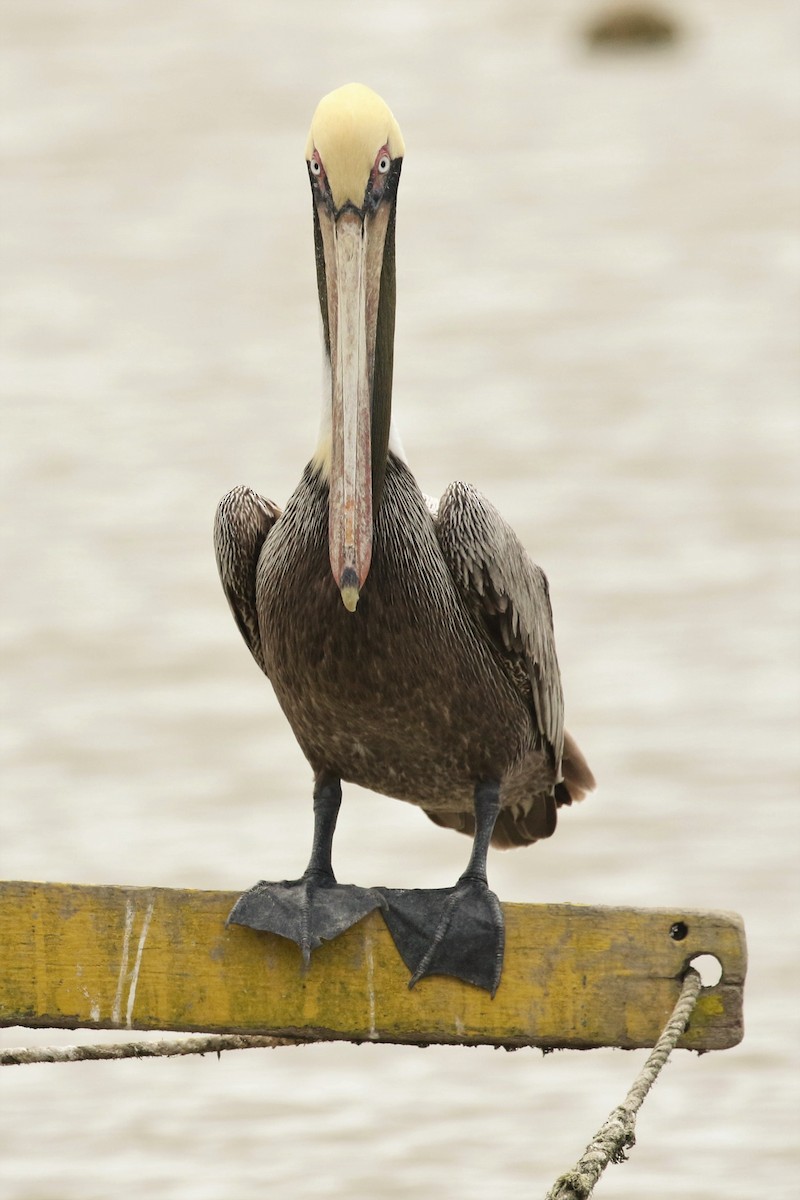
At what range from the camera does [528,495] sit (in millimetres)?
10945

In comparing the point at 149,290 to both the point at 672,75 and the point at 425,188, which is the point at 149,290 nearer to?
the point at 425,188

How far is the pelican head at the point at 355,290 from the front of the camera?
114 inches

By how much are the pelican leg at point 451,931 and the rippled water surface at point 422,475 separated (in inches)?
97.3

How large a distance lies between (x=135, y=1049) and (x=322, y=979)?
15.5 inches

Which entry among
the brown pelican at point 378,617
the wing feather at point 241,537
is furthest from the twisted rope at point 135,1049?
the wing feather at point 241,537

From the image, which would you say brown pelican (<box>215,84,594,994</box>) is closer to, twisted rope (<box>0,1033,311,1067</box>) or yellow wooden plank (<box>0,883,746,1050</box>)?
yellow wooden plank (<box>0,883,746,1050</box>)

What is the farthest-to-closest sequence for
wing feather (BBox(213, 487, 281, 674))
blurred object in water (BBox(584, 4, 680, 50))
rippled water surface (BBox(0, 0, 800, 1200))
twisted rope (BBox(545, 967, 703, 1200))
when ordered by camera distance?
blurred object in water (BBox(584, 4, 680, 50)) → rippled water surface (BBox(0, 0, 800, 1200)) → wing feather (BBox(213, 487, 281, 674)) → twisted rope (BBox(545, 967, 703, 1200))

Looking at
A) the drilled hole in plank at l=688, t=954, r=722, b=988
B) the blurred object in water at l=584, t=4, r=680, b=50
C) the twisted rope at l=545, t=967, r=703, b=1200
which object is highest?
the blurred object in water at l=584, t=4, r=680, b=50

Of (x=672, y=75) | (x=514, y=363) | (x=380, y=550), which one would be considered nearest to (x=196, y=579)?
(x=514, y=363)

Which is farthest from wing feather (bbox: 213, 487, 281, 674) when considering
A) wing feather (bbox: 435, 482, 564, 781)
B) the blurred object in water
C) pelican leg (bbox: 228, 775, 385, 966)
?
the blurred object in water

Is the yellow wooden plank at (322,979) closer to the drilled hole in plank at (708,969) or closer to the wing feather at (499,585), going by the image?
the drilled hole in plank at (708,969)

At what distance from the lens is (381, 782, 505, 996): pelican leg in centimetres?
282

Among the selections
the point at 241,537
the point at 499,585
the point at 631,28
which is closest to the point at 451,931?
the point at 499,585

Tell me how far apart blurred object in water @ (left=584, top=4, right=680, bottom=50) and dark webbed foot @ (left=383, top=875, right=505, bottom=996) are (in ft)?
39.8
